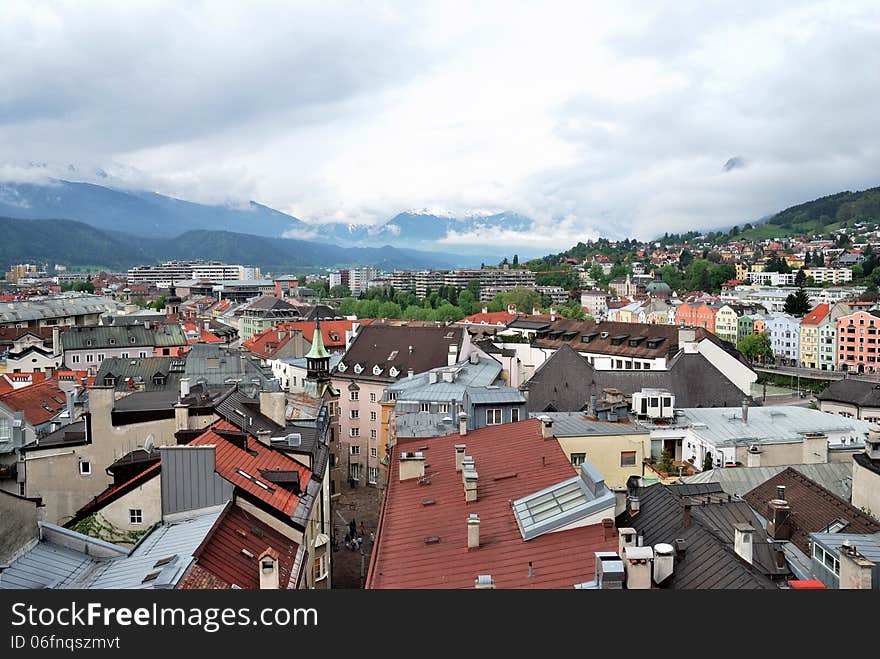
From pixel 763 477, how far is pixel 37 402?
124ft

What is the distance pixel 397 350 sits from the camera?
191 feet

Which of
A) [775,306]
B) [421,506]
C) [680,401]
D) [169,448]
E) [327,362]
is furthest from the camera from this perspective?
[775,306]

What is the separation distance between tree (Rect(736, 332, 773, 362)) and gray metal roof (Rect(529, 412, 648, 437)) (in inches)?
4001

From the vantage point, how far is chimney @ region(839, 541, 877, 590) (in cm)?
1412

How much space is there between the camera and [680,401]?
151 ft

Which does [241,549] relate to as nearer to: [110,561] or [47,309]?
[110,561]

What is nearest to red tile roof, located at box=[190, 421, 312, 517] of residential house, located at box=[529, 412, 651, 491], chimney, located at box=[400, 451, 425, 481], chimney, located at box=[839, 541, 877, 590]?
chimney, located at box=[400, 451, 425, 481]

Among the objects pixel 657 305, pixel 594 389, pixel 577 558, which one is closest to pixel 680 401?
pixel 594 389

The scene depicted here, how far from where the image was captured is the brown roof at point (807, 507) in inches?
835

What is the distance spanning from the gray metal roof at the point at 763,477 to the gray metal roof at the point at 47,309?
10614cm

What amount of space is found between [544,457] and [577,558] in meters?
7.22

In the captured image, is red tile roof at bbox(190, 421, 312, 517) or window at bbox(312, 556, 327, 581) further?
window at bbox(312, 556, 327, 581)

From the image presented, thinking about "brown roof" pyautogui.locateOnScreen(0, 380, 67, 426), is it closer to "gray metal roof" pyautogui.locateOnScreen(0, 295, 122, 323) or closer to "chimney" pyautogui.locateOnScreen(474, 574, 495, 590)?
"chimney" pyautogui.locateOnScreen(474, 574, 495, 590)
